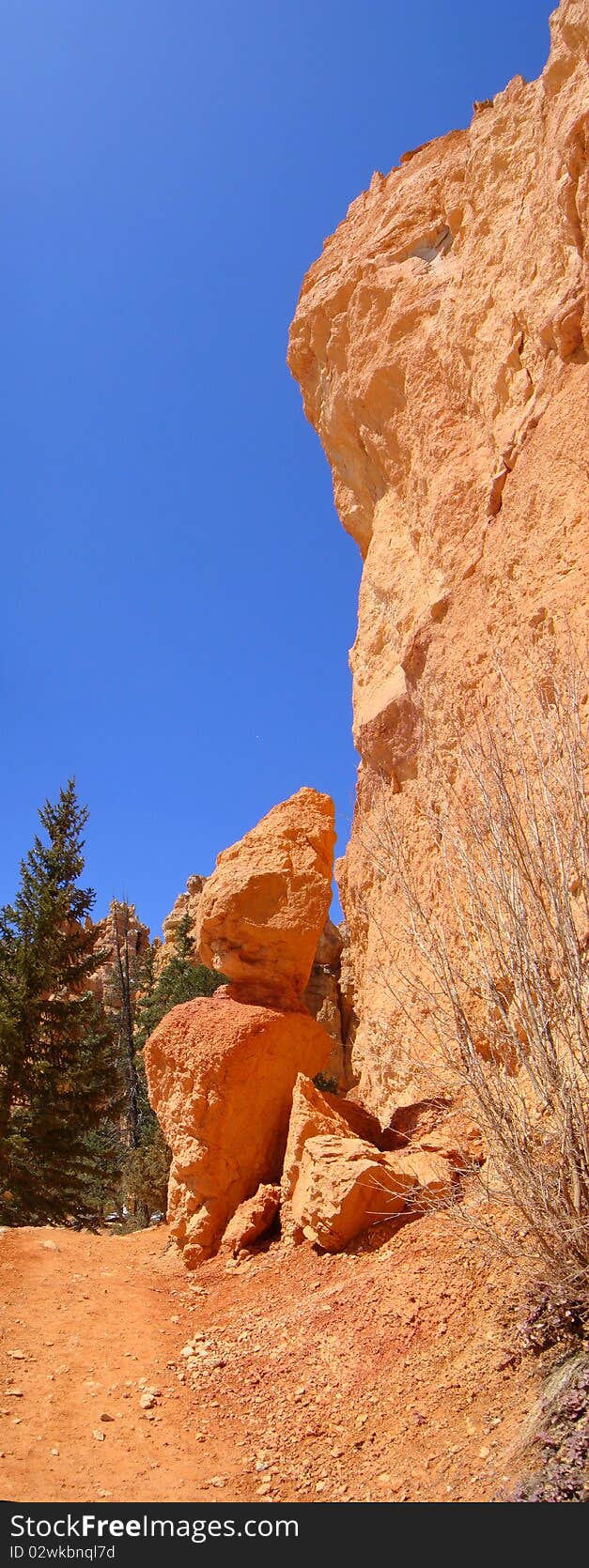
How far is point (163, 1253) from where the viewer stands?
853 centimetres

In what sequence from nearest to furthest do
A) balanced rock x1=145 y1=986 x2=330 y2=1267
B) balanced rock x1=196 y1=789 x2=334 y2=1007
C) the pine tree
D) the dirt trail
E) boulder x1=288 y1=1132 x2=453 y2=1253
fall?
1. the dirt trail
2. boulder x1=288 y1=1132 x2=453 y2=1253
3. balanced rock x1=145 y1=986 x2=330 y2=1267
4. balanced rock x1=196 y1=789 x2=334 y2=1007
5. the pine tree

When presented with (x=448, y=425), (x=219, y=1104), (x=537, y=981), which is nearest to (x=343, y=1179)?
(x=219, y=1104)

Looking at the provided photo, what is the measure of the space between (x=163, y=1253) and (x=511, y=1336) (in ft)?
16.8

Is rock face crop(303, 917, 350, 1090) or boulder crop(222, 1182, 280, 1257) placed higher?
rock face crop(303, 917, 350, 1090)

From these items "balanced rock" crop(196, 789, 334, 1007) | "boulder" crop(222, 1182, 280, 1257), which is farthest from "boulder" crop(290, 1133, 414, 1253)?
"balanced rock" crop(196, 789, 334, 1007)

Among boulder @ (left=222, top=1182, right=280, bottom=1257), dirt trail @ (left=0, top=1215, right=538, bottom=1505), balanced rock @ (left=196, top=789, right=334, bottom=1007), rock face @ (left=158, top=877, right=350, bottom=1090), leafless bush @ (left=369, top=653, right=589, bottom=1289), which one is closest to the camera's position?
leafless bush @ (left=369, top=653, right=589, bottom=1289)

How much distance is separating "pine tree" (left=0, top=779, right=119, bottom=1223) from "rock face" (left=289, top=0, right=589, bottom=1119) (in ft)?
20.9

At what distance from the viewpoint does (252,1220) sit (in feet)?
25.8

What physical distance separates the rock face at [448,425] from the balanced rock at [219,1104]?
50.4 inches

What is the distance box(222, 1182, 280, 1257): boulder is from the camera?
7.80 metres

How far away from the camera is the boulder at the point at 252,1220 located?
7.80 metres

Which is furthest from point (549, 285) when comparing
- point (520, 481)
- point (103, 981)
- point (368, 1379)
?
point (103, 981)

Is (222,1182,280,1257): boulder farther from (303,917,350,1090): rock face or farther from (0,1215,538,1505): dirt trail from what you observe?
(303,917,350,1090): rock face
